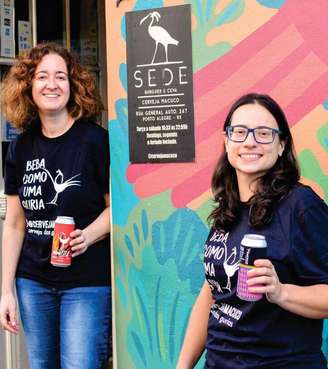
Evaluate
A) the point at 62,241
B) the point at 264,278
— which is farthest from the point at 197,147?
the point at 264,278

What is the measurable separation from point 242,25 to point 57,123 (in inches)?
36.8

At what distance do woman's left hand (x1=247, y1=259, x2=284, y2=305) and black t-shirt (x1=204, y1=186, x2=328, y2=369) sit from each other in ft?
0.32

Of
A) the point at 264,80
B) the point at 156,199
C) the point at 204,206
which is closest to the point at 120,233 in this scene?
the point at 156,199

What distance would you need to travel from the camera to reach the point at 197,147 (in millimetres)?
3266

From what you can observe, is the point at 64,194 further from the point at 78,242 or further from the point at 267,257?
the point at 267,257

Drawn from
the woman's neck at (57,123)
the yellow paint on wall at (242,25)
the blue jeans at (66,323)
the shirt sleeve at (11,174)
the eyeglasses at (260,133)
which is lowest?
the blue jeans at (66,323)

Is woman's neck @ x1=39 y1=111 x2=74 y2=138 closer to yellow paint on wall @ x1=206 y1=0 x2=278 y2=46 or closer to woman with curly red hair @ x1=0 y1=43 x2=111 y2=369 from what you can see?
woman with curly red hair @ x1=0 y1=43 x2=111 y2=369

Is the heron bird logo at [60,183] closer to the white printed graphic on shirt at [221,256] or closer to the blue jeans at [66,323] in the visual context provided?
the blue jeans at [66,323]

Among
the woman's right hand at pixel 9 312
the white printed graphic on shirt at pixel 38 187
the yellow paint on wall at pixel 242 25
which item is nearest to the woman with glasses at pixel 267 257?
the yellow paint on wall at pixel 242 25

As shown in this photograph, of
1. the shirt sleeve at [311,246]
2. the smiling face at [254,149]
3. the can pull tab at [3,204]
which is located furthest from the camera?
the can pull tab at [3,204]

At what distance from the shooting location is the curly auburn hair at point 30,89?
10.6 feet

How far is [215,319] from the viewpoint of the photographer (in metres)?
2.31

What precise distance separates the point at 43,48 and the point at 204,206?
1032 millimetres

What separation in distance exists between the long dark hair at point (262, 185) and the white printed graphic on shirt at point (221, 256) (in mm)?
37
